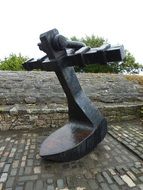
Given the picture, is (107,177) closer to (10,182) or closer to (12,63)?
(10,182)

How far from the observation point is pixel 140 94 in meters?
8.46

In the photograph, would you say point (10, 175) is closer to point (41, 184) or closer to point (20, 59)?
point (41, 184)

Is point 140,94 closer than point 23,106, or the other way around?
point 23,106

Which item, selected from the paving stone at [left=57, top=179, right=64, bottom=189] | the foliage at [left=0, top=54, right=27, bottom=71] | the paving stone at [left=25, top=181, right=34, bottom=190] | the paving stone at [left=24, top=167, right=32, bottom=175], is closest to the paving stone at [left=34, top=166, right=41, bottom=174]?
the paving stone at [left=24, top=167, right=32, bottom=175]

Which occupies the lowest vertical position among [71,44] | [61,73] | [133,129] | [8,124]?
[133,129]

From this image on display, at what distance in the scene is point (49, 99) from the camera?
7.44 meters

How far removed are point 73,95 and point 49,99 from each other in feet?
8.84

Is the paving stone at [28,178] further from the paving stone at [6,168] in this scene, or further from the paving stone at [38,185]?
the paving stone at [6,168]

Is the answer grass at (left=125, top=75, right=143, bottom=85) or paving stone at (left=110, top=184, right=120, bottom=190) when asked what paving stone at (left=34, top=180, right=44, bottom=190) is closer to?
paving stone at (left=110, top=184, right=120, bottom=190)

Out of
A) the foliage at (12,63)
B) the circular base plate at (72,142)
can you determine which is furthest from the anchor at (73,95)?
the foliage at (12,63)

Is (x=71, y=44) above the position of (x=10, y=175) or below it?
above

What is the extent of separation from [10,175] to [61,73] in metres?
2.10

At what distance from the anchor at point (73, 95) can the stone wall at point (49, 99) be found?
1.83 m

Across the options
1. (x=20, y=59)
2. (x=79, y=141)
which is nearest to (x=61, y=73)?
(x=79, y=141)
